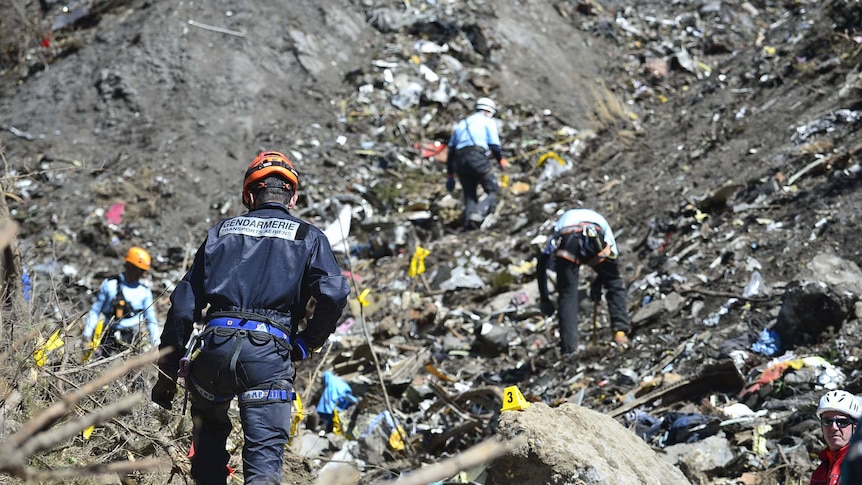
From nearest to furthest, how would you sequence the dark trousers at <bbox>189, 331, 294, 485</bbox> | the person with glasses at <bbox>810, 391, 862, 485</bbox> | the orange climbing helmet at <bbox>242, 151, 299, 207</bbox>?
the dark trousers at <bbox>189, 331, 294, 485</bbox> → the person with glasses at <bbox>810, 391, 862, 485</bbox> → the orange climbing helmet at <bbox>242, 151, 299, 207</bbox>

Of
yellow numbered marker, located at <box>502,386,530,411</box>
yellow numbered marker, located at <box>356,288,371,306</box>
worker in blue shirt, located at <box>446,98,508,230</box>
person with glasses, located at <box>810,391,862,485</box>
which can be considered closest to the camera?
person with glasses, located at <box>810,391,862,485</box>

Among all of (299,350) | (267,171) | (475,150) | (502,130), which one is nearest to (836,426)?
(299,350)

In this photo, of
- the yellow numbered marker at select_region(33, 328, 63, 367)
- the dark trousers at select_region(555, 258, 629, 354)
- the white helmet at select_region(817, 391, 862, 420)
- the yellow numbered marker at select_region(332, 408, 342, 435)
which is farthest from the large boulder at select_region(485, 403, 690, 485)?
the dark trousers at select_region(555, 258, 629, 354)

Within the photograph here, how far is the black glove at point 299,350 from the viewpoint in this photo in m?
3.35

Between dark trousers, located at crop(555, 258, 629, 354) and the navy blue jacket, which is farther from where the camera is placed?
dark trousers, located at crop(555, 258, 629, 354)

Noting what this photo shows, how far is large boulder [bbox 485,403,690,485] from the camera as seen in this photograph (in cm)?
339

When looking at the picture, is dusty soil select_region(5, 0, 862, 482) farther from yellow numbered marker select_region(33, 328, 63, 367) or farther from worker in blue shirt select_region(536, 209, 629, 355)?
yellow numbered marker select_region(33, 328, 63, 367)

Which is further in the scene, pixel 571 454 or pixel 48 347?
pixel 48 347

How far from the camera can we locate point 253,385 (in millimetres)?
3172

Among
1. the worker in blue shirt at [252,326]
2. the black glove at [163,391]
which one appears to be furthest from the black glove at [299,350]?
the black glove at [163,391]

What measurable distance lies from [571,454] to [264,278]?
1357mm

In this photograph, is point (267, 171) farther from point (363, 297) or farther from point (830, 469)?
point (363, 297)

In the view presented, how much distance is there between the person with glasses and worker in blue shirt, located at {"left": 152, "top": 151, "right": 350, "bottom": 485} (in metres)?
1.95

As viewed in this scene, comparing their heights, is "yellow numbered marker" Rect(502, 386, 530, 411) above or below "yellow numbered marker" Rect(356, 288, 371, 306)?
above
